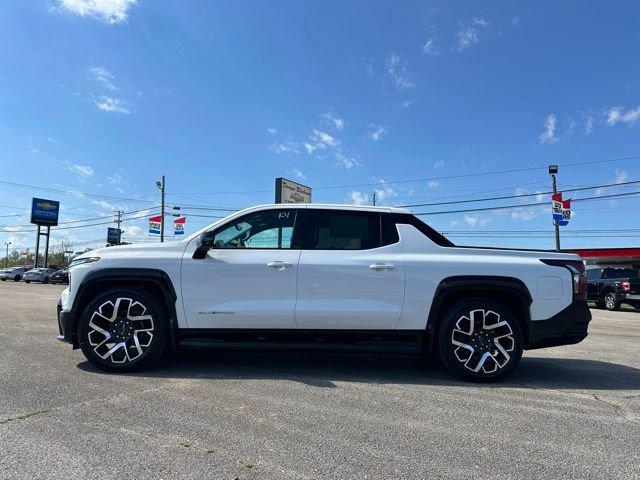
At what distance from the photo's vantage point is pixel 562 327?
210 inches

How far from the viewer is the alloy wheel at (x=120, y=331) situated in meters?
5.31

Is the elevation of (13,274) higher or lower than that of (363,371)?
higher

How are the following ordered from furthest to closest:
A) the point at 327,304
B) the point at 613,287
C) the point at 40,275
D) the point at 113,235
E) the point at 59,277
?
1. the point at 113,235
2. the point at 40,275
3. the point at 59,277
4. the point at 613,287
5. the point at 327,304

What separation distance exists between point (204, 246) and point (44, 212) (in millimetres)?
66830

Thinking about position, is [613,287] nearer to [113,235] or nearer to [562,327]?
[562,327]

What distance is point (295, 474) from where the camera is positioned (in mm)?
3014

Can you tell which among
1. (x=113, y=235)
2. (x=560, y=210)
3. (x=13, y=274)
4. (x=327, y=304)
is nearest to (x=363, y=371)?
(x=327, y=304)

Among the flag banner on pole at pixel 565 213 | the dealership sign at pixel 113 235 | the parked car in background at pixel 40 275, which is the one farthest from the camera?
the dealership sign at pixel 113 235

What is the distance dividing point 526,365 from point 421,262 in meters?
2.39

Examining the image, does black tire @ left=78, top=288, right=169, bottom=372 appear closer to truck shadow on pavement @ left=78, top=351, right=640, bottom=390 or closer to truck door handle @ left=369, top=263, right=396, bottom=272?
truck shadow on pavement @ left=78, top=351, right=640, bottom=390

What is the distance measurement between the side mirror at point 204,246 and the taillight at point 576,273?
353 cm

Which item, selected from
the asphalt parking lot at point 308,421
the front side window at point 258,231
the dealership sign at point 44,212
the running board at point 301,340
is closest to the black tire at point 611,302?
the asphalt parking lot at point 308,421

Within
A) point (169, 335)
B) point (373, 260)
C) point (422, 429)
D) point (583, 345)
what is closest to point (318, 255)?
point (373, 260)

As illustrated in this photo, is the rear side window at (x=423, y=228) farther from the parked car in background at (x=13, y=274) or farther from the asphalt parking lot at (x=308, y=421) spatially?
the parked car in background at (x=13, y=274)
